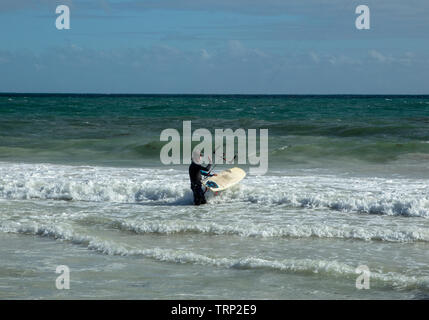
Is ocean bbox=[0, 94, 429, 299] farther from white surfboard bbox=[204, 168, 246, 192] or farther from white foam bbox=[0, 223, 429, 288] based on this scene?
white surfboard bbox=[204, 168, 246, 192]

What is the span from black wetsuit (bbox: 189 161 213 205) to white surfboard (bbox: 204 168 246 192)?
11.1 inches

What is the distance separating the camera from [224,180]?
1423cm

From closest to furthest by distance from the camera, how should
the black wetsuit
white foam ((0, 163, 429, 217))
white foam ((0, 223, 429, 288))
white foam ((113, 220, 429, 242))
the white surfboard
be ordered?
white foam ((0, 223, 429, 288))
white foam ((113, 220, 429, 242))
white foam ((0, 163, 429, 217))
the black wetsuit
the white surfboard

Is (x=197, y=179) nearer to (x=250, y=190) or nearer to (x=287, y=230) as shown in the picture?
(x=250, y=190)

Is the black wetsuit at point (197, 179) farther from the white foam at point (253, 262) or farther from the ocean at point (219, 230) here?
the white foam at point (253, 262)

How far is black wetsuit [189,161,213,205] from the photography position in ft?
44.0

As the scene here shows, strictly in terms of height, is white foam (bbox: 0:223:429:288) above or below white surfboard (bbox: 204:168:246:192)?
below

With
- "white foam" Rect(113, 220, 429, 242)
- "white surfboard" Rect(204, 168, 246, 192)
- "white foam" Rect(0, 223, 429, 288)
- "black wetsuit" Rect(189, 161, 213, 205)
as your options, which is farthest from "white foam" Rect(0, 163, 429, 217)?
"white foam" Rect(0, 223, 429, 288)

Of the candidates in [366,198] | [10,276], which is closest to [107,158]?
[366,198]

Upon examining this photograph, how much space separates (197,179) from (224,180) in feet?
3.35

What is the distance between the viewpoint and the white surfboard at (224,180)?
13.8 metres
